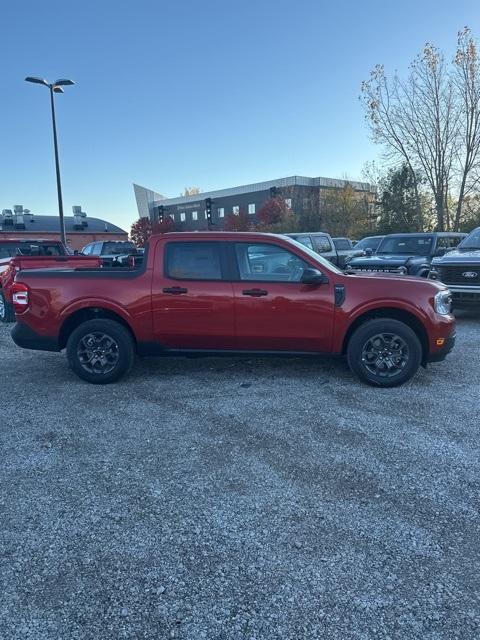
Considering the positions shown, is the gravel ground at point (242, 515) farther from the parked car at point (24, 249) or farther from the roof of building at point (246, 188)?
the roof of building at point (246, 188)

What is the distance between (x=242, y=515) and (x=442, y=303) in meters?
3.73

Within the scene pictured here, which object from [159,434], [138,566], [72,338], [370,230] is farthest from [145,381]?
[370,230]

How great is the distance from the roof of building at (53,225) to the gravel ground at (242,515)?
55906 millimetres

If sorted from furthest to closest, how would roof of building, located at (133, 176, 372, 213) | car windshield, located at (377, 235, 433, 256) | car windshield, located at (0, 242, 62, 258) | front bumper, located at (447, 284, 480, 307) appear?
roof of building, located at (133, 176, 372, 213) → car windshield, located at (377, 235, 433, 256) → car windshield, located at (0, 242, 62, 258) → front bumper, located at (447, 284, 480, 307)

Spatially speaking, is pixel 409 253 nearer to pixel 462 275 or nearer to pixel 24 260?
pixel 462 275

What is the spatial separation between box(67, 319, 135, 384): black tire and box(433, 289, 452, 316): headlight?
12.3 ft

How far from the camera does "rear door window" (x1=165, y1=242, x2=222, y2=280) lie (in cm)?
536

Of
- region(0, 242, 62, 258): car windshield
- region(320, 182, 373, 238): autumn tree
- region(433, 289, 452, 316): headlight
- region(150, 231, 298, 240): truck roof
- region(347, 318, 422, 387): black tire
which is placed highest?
region(320, 182, 373, 238): autumn tree

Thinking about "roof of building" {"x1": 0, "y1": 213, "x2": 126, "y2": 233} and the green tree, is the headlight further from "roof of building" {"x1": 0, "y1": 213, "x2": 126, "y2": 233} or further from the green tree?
"roof of building" {"x1": 0, "y1": 213, "x2": 126, "y2": 233}

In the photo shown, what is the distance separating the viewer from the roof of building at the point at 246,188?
47147 millimetres

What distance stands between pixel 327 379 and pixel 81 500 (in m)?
3.38

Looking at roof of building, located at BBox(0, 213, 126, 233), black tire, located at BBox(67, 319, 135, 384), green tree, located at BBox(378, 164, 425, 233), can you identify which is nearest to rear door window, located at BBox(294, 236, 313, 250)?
black tire, located at BBox(67, 319, 135, 384)

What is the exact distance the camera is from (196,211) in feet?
232

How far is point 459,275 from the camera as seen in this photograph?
9039 millimetres
